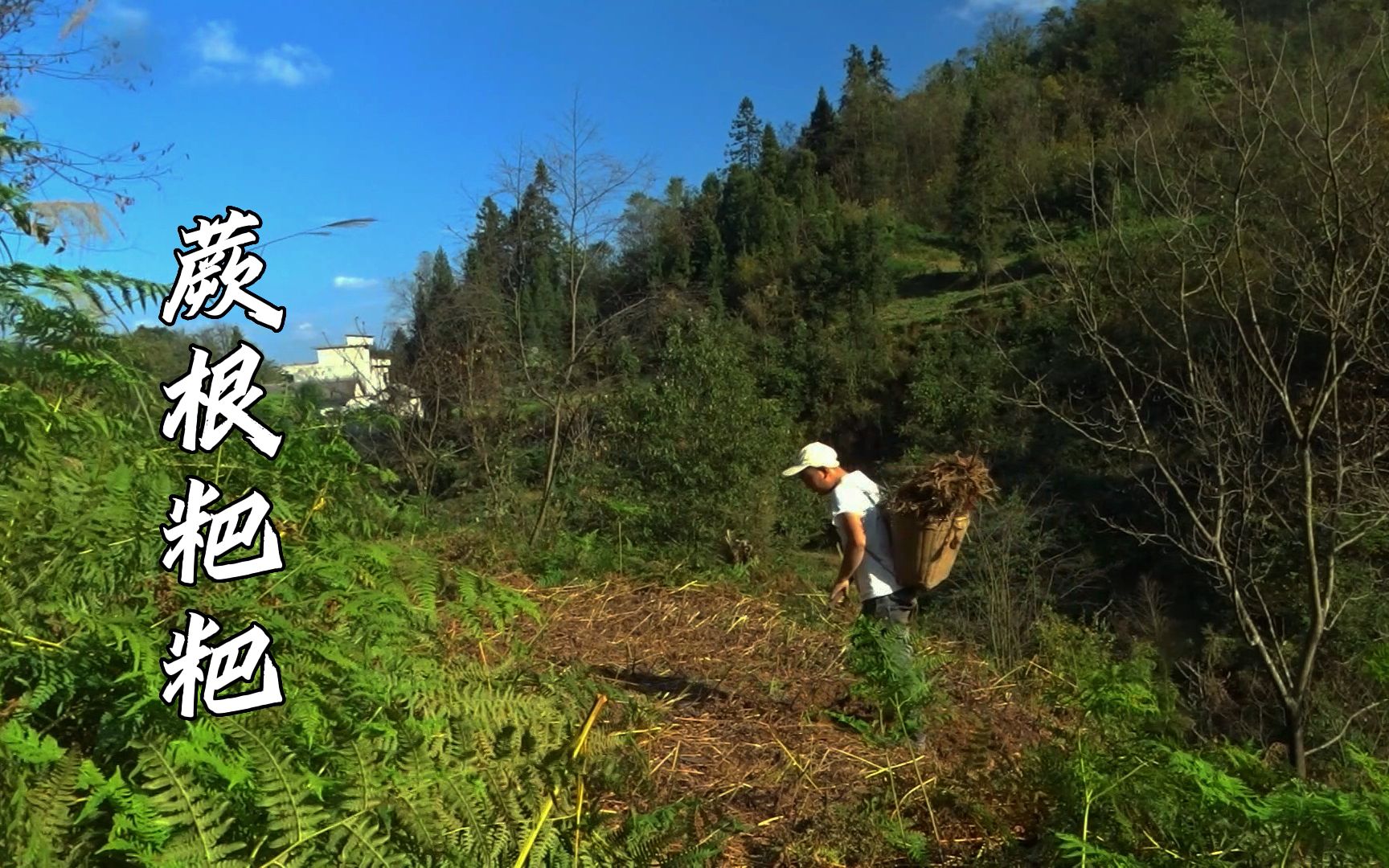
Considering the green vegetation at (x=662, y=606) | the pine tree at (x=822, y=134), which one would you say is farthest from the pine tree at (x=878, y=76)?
the green vegetation at (x=662, y=606)

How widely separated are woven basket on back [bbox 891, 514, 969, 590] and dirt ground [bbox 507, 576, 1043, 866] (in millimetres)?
519

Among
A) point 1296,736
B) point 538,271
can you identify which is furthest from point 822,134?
point 1296,736

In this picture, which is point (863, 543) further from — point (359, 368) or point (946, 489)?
point (359, 368)

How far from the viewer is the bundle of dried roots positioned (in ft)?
12.5

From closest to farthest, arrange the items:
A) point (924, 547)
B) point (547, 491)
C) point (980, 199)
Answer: point (924, 547), point (547, 491), point (980, 199)

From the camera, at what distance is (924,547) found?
3.94 meters

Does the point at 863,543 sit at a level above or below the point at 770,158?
below

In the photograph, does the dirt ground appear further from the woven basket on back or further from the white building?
the white building

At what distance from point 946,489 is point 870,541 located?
1.59 ft

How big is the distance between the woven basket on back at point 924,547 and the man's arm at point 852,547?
0.43ft

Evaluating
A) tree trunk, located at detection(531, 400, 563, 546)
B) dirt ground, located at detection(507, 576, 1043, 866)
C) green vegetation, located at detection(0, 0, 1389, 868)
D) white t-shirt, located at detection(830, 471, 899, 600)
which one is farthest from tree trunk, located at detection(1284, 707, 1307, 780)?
tree trunk, located at detection(531, 400, 563, 546)

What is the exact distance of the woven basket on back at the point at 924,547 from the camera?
389cm

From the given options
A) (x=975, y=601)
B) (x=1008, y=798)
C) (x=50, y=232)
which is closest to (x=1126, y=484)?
(x=975, y=601)

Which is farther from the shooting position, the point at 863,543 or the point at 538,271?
the point at 538,271
